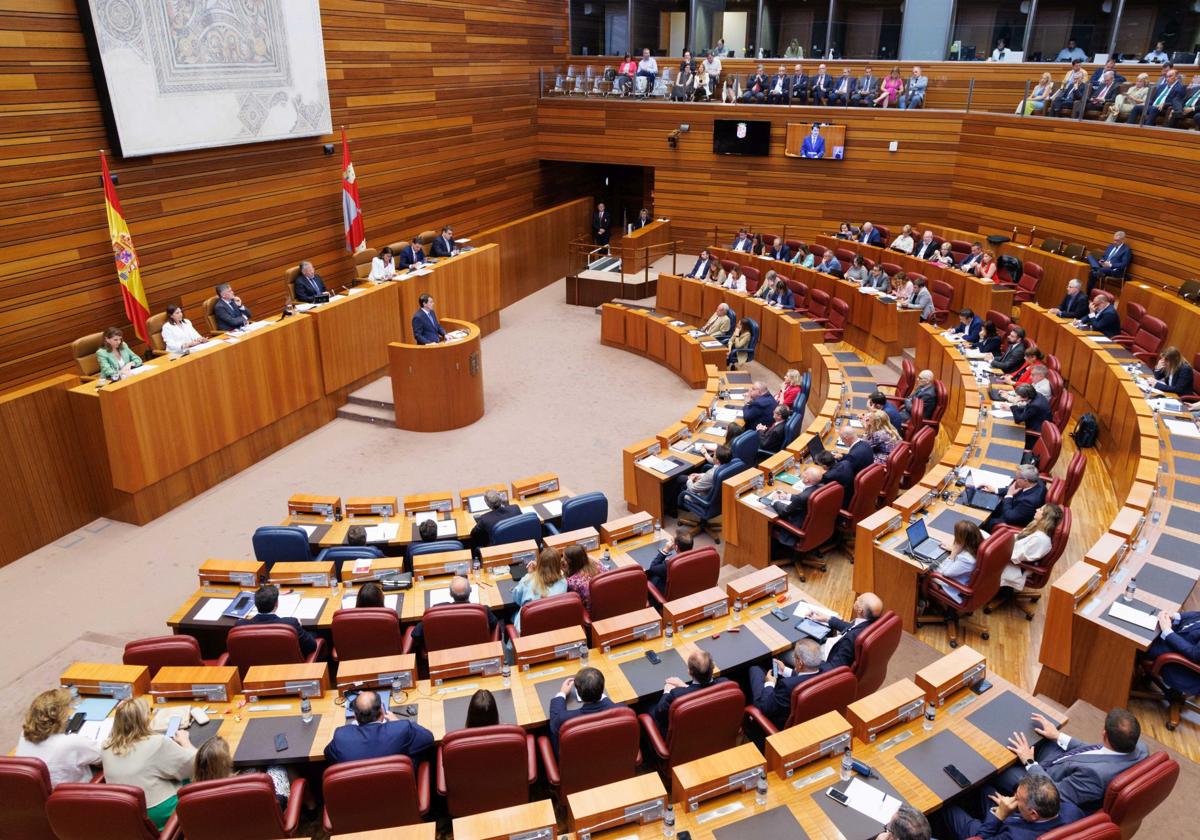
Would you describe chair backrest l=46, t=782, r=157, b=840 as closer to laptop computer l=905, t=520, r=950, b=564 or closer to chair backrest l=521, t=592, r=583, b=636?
chair backrest l=521, t=592, r=583, b=636

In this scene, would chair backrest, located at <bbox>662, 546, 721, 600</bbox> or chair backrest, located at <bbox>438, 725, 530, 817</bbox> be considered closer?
chair backrest, located at <bbox>438, 725, 530, 817</bbox>

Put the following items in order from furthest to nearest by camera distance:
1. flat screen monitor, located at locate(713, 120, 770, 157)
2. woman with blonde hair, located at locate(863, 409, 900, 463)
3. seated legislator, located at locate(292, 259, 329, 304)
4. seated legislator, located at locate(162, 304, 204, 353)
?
flat screen monitor, located at locate(713, 120, 770, 157), seated legislator, located at locate(292, 259, 329, 304), seated legislator, located at locate(162, 304, 204, 353), woman with blonde hair, located at locate(863, 409, 900, 463)

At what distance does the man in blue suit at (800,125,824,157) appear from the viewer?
16797 millimetres

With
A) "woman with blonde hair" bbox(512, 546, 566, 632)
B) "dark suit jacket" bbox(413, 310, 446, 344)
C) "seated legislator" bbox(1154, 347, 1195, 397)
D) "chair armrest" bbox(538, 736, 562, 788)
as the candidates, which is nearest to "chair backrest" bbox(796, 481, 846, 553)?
"woman with blonde hair" bbox(512, 546, 566, 632)

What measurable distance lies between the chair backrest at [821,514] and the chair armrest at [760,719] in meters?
2.46

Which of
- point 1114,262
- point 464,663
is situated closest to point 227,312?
point 464,663

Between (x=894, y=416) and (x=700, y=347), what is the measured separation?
3.62 meters

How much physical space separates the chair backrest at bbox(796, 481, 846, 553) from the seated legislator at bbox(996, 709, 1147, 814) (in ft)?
9.22

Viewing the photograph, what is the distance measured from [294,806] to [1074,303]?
10901mm

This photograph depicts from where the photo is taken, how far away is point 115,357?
8547 mm

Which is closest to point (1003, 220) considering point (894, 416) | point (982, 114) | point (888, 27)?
point (982, 114)

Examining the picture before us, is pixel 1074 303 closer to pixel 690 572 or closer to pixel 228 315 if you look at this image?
pixel 690 572

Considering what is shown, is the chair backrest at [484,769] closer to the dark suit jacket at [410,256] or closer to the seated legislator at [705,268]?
the dark suit jacket at [410,256]

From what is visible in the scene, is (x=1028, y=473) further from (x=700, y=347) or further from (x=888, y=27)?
(x=888, y=27)
